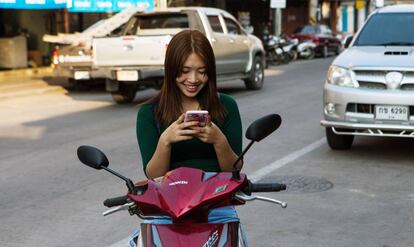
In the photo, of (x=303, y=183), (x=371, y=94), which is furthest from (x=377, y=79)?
(x=303, y=183)

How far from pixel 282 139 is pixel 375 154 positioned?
159cm

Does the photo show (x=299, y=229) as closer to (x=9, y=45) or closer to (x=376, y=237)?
(x=376, y=237)

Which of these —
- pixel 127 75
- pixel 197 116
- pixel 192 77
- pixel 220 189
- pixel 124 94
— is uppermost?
pixel 192 77

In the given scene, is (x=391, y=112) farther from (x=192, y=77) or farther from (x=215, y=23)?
(x=215, y=23)

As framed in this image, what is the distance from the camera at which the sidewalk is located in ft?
55.4

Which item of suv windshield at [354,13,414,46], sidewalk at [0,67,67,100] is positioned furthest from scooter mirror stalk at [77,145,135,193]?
sidewalk at [0,67,67,100]

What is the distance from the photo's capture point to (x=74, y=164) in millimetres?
8344

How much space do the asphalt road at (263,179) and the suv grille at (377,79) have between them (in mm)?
900

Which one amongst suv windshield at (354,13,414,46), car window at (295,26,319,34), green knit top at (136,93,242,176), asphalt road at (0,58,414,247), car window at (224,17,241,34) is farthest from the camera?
car window at (295,26,319,34)

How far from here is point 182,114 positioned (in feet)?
10.1

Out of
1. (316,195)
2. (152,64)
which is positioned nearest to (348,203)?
(316,195)

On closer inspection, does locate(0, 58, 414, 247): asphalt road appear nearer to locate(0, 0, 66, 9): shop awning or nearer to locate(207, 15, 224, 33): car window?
locate(207, 15, 224, 33): car window

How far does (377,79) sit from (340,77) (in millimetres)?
458

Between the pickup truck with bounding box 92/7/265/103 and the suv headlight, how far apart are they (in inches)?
209
